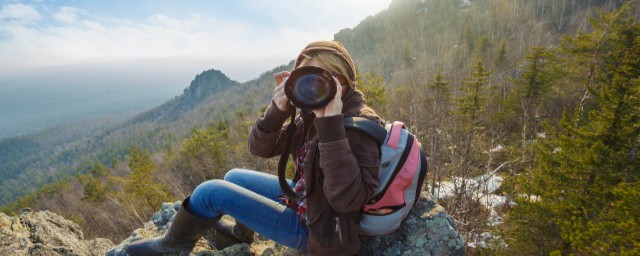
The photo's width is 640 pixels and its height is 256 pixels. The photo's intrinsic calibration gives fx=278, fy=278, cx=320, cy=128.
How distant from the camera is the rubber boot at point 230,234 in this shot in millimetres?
2676

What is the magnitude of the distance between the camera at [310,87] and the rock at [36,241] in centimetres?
368

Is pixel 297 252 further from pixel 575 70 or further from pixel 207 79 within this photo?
pixel 207 79

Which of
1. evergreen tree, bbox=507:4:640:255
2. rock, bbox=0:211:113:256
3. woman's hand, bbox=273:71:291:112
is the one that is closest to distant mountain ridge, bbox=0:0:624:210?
evergreen tree, bbox=507:4:640:255

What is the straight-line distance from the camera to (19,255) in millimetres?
3023

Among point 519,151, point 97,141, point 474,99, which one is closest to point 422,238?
point 519,151

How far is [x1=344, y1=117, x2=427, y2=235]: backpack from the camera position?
1.54 m

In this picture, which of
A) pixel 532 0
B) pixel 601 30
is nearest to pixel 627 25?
pixel 601 30

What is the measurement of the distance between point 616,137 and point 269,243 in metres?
3.82

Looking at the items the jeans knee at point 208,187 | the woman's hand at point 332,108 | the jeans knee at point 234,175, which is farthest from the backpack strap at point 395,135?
the jeans knee at point 234,175

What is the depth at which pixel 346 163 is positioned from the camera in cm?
141

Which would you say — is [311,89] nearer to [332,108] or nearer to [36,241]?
[332,108]

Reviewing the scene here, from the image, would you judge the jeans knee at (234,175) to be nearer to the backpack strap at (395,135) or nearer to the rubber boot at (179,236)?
the rubber boot at (179,236)

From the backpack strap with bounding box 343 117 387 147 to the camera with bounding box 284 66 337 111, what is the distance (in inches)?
6.8

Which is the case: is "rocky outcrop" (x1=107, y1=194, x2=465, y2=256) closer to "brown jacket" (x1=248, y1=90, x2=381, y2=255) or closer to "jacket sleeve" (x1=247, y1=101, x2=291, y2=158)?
"brown jacket" (x1=248, y1=90, x2=381, y2=255)
